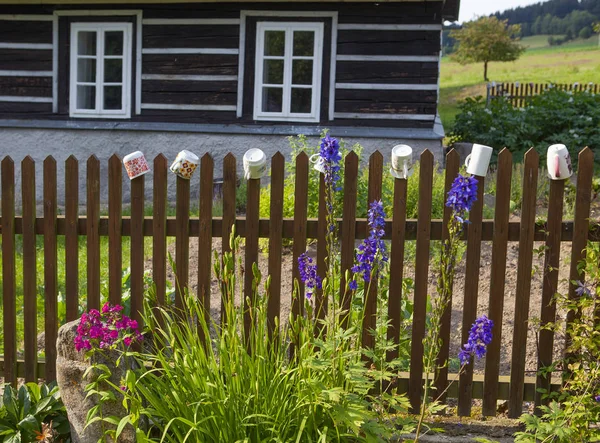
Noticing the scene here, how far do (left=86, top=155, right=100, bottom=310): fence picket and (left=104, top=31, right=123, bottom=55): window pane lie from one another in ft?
24.2

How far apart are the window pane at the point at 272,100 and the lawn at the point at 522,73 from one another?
16.2 metres

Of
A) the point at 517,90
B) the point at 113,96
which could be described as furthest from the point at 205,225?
the point at 517,90

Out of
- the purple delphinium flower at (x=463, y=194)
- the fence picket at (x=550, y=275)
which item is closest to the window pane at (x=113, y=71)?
the fence picket at (x=550, y=275)

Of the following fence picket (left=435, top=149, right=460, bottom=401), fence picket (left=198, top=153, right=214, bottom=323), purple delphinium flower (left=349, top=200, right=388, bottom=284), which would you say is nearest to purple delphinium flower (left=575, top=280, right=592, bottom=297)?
fence picket (left=435, top=149, right=460, bottom=401)

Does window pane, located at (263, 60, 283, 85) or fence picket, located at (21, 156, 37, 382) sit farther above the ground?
window pane, located at (263, 60, 283, 85)

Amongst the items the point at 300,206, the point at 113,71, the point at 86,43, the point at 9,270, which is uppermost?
the point at 86,43

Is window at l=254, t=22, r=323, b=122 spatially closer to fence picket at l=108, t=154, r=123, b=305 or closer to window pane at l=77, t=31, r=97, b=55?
window pane at l=77, t=31, r=97, b=55

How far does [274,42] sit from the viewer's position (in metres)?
10.9

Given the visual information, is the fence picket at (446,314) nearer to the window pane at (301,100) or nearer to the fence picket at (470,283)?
the fence picket at (470,283)

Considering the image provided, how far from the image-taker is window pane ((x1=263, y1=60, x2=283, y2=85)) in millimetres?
10961

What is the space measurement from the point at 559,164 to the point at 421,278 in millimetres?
874

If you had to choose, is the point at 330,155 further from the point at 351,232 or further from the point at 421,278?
the point at 421,278

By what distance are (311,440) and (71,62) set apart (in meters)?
9.11

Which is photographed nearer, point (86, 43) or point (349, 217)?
point (349, 217)
